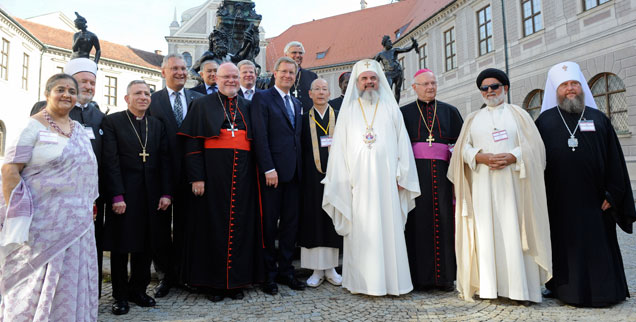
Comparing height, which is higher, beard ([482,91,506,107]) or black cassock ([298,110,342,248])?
beard ([482,91,506,107])

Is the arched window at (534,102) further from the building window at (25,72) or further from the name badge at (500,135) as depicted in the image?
the building window at (25,72)

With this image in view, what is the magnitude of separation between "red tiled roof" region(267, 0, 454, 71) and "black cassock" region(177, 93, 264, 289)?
28425mm

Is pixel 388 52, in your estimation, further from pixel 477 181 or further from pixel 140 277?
pixel 140 277

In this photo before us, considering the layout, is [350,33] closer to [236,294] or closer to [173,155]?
[173,155]

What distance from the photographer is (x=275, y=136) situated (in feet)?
12.5

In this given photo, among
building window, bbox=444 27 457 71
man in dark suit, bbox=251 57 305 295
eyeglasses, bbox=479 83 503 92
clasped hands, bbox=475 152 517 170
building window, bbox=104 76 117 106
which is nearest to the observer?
clasped hands, bbox=475 152 517 170

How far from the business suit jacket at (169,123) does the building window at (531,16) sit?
17130 mm

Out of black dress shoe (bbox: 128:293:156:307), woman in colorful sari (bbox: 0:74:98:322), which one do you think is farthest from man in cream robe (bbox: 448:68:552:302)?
woman in colorful sari (bbox: 0:74:98:322)

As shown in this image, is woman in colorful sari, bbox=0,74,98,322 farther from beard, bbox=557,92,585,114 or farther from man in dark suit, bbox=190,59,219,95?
beard, bbox=557,92,585,114

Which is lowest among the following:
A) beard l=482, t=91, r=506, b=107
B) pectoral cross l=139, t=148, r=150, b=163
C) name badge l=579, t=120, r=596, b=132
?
pectoral cross l=139, t=148, r=150, b=163

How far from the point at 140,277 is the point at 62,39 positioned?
3111 centimetres

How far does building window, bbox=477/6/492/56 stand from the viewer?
19.7 m

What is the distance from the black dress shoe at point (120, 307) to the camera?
3.09 metres

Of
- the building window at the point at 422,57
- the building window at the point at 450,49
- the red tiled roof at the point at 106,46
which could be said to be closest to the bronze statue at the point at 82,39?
the building window at the point at 450,49
